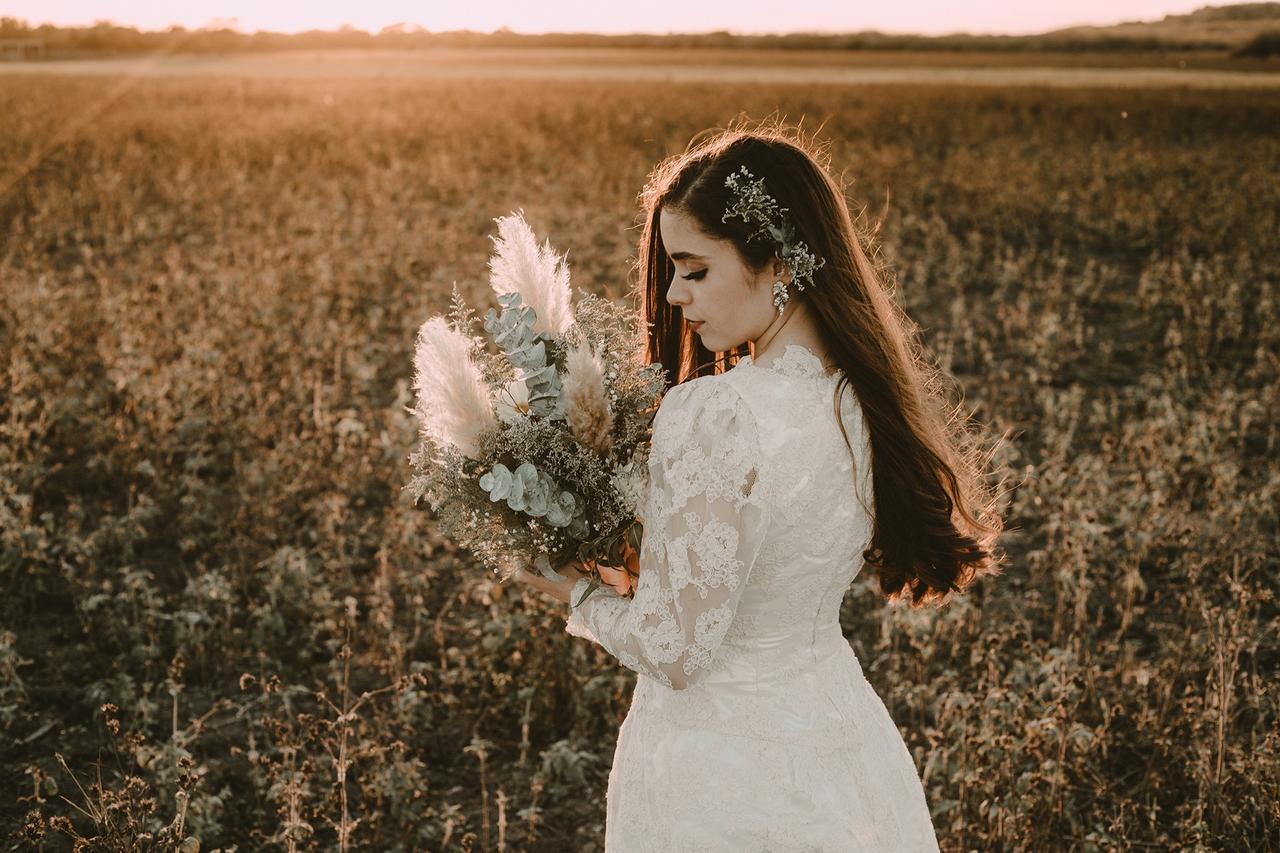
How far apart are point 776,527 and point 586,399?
17.0 inches

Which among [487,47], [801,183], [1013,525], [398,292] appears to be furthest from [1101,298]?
[487,47]

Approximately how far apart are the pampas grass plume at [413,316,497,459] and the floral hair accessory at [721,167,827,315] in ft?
1.90

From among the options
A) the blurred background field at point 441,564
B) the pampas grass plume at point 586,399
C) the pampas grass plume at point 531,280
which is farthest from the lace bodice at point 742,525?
the blurred background field at point 441,564

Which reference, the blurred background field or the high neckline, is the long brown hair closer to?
the high neckline

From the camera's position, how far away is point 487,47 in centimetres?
7831

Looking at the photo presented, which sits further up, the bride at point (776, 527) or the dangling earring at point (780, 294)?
the dangling earring at point (780, 294)

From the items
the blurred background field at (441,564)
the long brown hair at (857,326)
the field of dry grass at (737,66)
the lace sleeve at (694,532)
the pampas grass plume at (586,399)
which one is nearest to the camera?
the lace sleeve at (694,532)

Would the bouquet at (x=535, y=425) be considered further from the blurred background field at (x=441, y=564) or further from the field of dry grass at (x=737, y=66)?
the field of dry grass at (x=737, y=66)

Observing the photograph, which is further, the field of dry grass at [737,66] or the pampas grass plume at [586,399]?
the field of dry grass at [737,66]

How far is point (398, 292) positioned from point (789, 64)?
174ft

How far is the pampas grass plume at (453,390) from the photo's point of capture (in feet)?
6.98

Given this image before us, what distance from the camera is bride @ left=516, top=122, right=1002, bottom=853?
2.04 meters

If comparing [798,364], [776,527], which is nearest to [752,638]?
[776,527]

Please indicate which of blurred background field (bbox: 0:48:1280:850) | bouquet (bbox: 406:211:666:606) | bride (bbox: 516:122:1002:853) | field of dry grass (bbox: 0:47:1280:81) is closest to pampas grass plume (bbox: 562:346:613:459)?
bouquet (bbox: 406:211:666:606)
